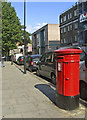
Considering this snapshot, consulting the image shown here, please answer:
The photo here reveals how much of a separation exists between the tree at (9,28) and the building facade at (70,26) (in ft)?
43.7

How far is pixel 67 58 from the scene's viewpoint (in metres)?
3.88

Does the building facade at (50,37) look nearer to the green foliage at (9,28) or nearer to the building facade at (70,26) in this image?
the building facade at (70,26)

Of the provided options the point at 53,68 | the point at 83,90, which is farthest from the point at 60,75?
the point at 53,68

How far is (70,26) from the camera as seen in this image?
36375 mm

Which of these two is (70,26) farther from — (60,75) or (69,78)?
(69,78)

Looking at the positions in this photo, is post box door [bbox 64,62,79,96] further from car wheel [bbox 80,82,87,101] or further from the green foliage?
the green foliage

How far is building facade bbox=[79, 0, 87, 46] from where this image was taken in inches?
1139

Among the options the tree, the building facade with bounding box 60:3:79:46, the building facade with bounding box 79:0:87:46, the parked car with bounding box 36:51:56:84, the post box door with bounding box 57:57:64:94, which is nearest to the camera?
the post box door with bounding box 57:57:64:94

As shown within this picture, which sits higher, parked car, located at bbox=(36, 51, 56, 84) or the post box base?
parked car, located at bbox=(36, 51, 56, 84)

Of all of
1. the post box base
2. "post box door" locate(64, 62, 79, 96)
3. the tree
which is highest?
the tree

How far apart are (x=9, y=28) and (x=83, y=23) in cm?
1553

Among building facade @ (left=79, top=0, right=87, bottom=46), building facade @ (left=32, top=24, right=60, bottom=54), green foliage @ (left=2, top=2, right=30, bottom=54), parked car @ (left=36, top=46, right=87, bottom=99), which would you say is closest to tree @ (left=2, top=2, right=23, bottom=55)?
green foliage @ (left=2, top=2, right=30, bottom=54)

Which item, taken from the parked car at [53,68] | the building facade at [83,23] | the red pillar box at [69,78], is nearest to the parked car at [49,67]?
the parked car at [53,68]

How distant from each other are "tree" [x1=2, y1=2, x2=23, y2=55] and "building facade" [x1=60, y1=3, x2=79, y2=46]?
13.3 metres
